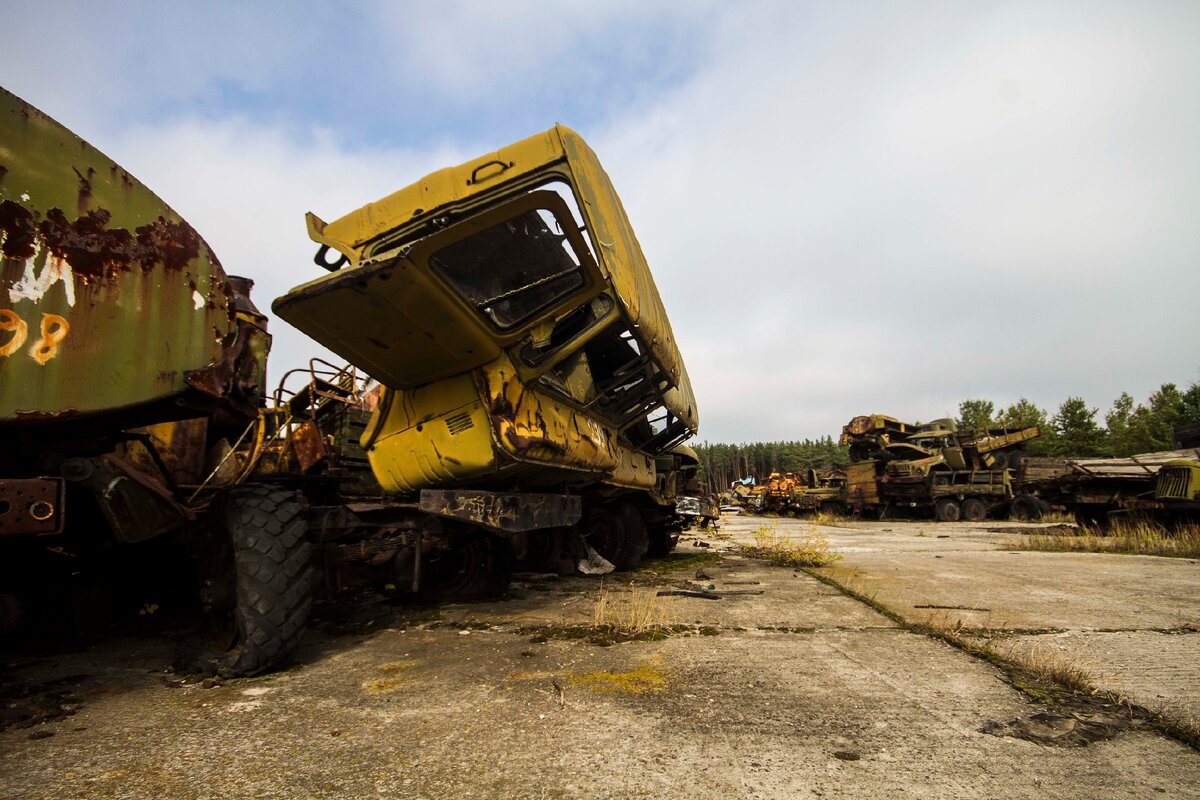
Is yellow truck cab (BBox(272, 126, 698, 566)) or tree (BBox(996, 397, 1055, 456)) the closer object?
yellow truck cab (BBox(272, 126, 698, 566))

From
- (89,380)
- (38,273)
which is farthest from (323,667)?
(38,273)

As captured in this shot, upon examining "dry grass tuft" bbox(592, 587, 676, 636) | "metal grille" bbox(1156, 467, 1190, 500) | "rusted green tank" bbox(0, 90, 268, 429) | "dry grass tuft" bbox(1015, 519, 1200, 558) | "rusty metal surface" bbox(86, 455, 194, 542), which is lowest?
"dry grass tuft" bbox(1015, 519, 1200, 558)

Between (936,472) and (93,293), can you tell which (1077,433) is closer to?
(936,472)

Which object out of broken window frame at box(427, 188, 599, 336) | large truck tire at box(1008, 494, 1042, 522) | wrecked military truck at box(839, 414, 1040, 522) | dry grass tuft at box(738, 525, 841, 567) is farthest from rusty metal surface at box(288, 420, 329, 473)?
large truck tire at box(1008, 494, 1042, 522)

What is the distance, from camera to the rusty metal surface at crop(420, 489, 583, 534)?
3.70 metres

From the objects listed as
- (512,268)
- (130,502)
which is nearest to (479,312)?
(512,268)

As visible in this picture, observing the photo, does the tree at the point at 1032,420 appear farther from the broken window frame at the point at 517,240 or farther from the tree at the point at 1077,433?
the broken window frame at the point at 517,240

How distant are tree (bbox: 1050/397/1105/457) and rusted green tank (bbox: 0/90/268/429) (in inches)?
2158

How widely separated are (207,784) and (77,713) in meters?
1.12

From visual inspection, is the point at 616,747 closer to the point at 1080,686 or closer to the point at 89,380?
the point at 1080,686

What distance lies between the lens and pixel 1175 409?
41.5m

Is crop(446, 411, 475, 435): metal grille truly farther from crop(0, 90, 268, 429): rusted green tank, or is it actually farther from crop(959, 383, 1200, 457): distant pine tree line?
crop(959, 383, 1200, 457): distant pine tree line

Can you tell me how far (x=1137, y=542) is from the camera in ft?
29.6

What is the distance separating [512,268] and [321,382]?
7.96 feet
